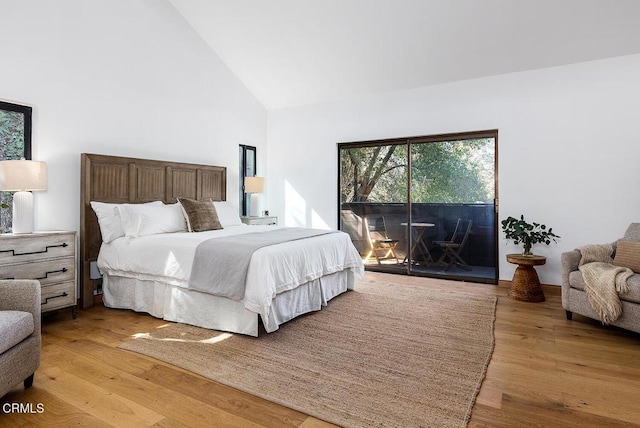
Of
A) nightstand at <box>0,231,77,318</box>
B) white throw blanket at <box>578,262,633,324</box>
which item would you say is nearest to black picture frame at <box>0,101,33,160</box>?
nightstand at <box>0,231,77,318</box>

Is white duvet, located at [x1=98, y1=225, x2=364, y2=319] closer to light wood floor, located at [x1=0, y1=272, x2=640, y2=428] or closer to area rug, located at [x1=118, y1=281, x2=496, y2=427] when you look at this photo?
area rug, located at [x1=118, y1=281, x2=496, y2=427]

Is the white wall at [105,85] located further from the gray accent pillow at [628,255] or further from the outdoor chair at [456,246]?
the gray accent pillow at [628,255]

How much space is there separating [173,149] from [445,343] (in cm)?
400

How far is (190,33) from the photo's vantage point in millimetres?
4973

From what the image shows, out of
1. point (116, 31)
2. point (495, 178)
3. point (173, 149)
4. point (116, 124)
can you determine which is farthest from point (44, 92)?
point (495, 178)

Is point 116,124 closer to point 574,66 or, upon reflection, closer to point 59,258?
point 59,258

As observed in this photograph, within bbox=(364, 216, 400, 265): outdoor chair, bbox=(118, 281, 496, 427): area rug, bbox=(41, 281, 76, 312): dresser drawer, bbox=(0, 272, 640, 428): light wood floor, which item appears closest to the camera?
bbox=(0, 272, 640, 428): light wood floor

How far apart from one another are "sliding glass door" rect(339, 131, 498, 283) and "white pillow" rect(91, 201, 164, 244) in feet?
10.8

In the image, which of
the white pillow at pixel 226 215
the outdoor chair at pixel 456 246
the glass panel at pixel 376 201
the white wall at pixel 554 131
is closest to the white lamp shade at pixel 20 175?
the white pillow at pixel 226 215

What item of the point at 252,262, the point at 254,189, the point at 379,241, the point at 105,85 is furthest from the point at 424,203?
the point at 105,85

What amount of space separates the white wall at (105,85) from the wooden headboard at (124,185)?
0.15 m

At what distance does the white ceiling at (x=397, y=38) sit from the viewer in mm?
3736

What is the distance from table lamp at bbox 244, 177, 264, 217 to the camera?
566cm

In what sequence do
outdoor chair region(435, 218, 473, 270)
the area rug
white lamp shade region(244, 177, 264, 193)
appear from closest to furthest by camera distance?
the area rug → outdoor chair region(435, 218, 473, 270) → white lamp shade region(244, 177, 264, 193)
